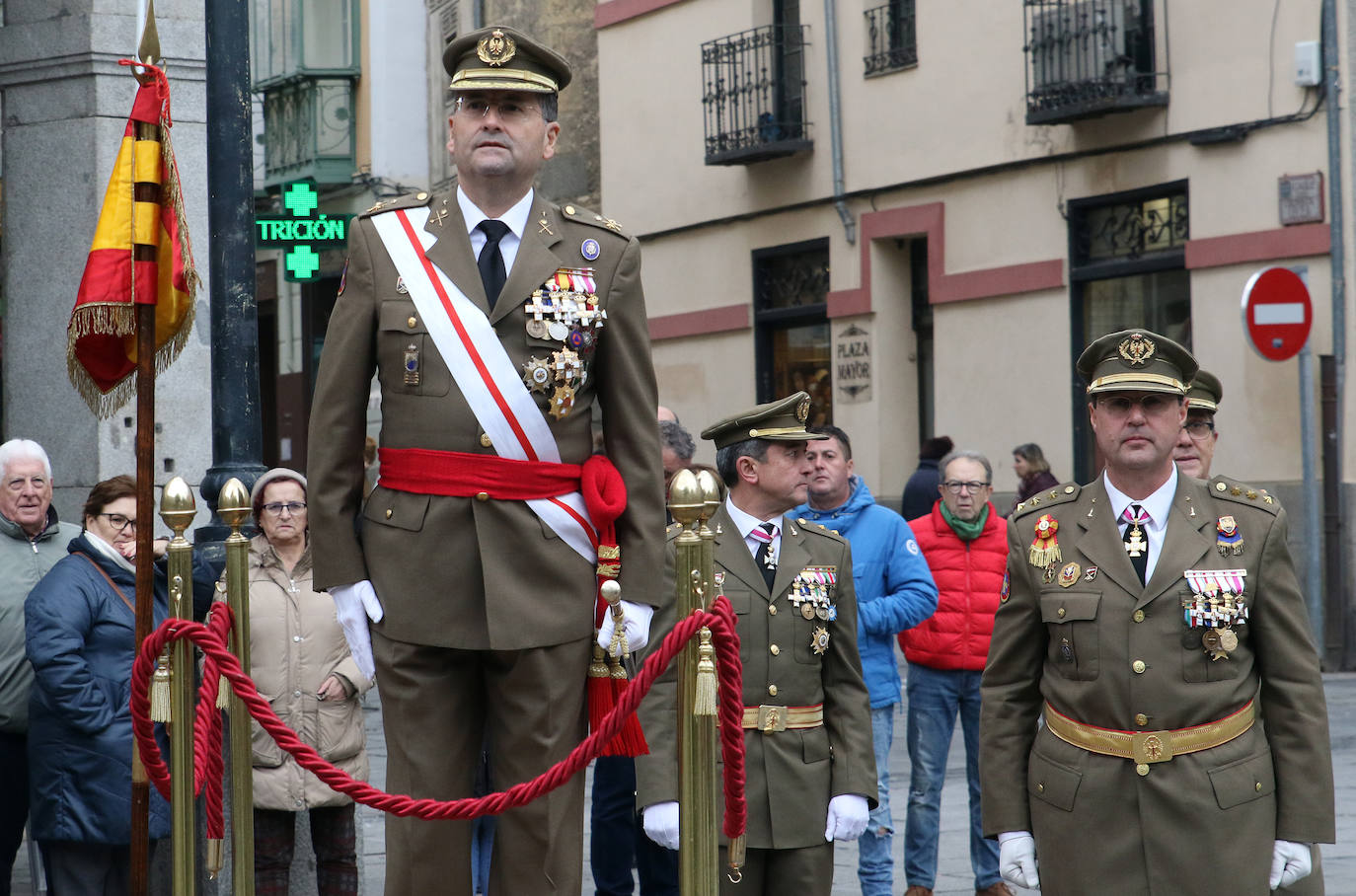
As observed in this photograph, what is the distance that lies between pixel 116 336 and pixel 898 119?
1388 centimetres

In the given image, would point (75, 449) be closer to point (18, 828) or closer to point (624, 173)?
point (18, 828)

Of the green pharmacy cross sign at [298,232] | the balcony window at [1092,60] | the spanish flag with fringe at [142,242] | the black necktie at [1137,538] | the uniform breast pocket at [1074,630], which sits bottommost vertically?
the uniform breast pocket at [1074,630]

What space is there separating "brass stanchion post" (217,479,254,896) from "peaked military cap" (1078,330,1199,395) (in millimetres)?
2153

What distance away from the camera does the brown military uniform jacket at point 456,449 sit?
174 inches

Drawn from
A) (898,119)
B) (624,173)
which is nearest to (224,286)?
(898,119)

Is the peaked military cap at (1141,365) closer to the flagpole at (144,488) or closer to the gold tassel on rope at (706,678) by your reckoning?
the gold tassel on rope at (706,678)

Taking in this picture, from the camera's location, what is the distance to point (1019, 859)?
5.08 meters

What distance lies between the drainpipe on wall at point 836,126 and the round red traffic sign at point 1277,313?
673 cm

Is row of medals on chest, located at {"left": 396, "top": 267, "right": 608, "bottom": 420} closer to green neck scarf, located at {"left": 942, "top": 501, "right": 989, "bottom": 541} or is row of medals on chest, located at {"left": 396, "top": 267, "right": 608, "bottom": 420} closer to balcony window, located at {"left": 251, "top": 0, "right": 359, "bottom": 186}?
green neck scarf, located at {"left": 942, "top": 501, "right": 989, "bottom": 541}

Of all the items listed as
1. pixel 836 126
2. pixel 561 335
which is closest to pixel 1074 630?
pixel 561 335

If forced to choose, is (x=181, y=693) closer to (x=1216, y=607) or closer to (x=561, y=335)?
(x=561, y=335)

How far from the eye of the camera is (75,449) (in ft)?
33.4

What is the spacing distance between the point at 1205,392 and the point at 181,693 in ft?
12.0

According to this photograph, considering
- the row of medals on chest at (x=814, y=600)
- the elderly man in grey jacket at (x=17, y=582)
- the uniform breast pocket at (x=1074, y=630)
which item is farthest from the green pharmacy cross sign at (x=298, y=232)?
the uniform breast pocket at (x=1074, y=630)
